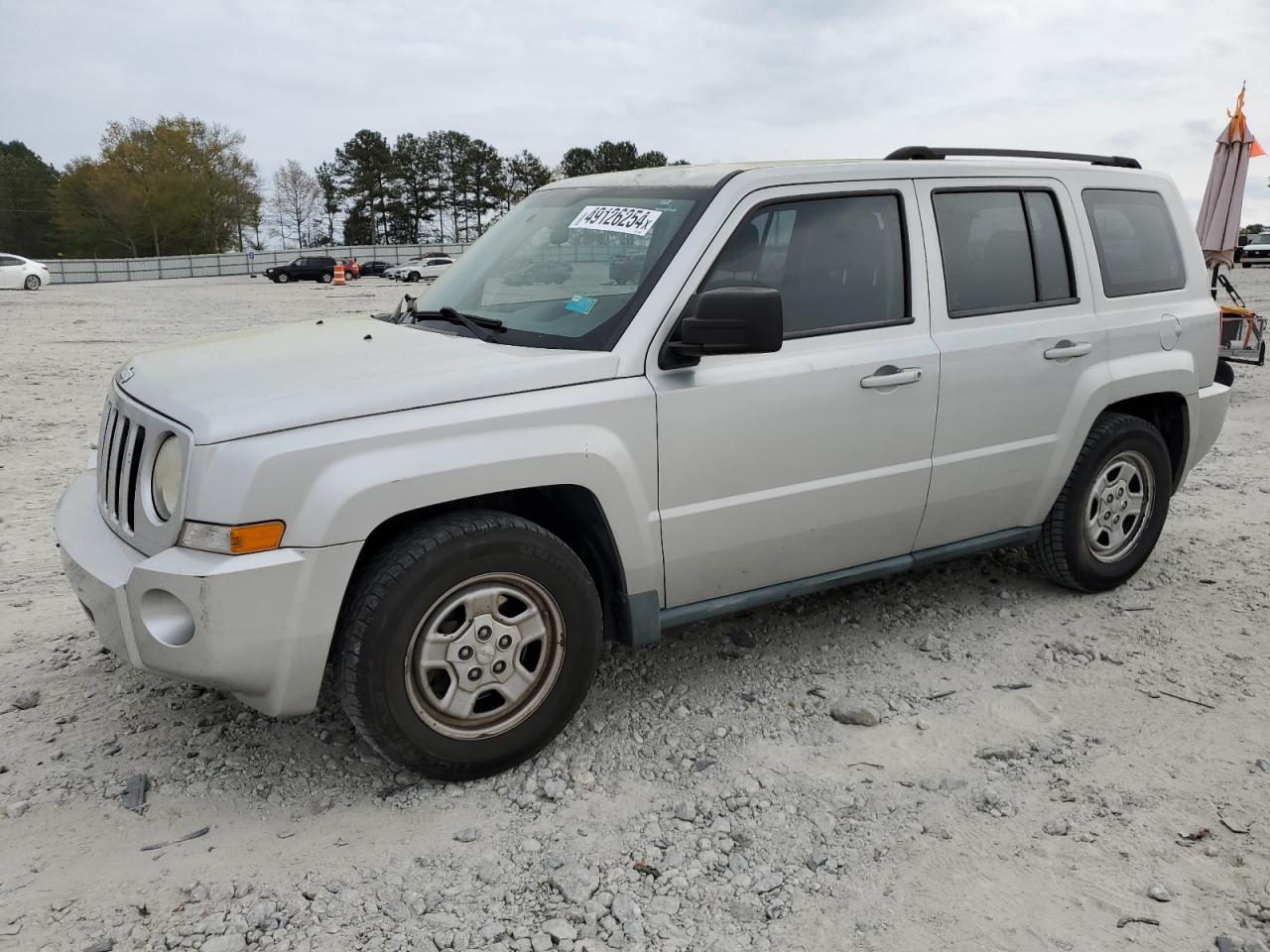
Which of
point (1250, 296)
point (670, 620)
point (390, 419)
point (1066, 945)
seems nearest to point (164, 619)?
point (390, 419)

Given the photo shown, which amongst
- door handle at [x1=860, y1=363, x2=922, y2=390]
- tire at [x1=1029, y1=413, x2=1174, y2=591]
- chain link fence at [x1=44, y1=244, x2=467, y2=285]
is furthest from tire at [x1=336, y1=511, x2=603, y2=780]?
chain link fence at [x1=44, y1=244, x2=467, y2=285]

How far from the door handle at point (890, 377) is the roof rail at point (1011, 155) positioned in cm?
95

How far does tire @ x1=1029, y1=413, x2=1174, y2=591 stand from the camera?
15.8 ft

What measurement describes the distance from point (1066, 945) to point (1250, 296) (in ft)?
84.5

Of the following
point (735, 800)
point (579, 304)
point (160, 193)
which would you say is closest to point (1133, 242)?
point (579, 304)

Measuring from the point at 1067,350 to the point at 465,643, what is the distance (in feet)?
9.25

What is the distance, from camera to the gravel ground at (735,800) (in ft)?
9.25

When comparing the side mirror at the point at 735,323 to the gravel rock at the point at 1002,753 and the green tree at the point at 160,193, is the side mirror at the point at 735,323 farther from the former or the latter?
the green tree at the point at 160,193

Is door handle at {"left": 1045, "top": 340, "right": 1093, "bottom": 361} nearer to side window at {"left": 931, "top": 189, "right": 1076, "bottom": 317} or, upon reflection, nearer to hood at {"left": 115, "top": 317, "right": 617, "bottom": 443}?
side window at {"left": 931, "top": 189, "right": 1076, "bottom": 317}

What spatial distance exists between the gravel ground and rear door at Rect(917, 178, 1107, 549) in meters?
0.66

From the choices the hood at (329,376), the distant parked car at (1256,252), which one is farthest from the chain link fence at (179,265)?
the hood at (329,376)

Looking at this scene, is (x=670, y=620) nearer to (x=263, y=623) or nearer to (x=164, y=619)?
(x=263, y=623)

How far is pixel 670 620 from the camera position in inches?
148

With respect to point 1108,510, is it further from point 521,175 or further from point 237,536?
point 521,175
